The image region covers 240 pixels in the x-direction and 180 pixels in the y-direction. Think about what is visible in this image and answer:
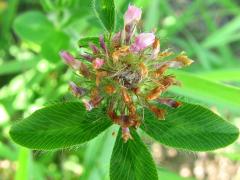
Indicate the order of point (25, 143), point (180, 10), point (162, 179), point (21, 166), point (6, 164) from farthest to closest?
point (180, 10)
point (6, 164)
point (162, 179)
point (21, 166)
point (25, 143)

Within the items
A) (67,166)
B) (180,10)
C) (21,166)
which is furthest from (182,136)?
(180,10)

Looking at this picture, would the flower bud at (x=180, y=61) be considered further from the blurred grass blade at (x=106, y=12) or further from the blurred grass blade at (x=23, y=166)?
the blurred grass blade at (x=23, y=166)

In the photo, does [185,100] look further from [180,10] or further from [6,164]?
[180,10]

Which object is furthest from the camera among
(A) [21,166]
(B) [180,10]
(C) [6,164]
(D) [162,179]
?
(B) [180,10]

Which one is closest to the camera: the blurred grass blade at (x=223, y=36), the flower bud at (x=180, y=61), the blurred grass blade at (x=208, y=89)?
the flower bud at (x=180, y=61)

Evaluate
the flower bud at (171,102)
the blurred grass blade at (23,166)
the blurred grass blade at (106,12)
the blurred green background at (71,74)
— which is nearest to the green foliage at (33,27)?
the blurred green background at (71,74)

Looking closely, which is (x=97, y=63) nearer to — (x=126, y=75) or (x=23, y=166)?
(x=126, y=75)

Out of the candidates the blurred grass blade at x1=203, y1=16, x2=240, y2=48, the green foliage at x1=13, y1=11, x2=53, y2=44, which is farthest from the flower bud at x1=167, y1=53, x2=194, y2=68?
the blurred grass blade at x1=203, y1=16, x2=240, y2=48
